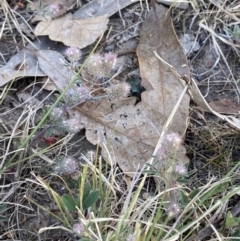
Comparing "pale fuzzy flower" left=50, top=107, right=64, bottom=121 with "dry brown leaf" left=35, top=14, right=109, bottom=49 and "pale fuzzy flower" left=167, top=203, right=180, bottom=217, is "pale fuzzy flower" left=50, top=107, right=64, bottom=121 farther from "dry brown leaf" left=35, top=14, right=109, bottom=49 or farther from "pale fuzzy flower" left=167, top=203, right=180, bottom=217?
"pale fuzzy flower" left=167, top=203, right=180, bottom=217

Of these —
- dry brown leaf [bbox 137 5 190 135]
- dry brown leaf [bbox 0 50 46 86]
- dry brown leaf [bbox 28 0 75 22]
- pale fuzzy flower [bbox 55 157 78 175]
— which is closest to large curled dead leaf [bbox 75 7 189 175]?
dry brown leaf [bbox 137 5 190 135]

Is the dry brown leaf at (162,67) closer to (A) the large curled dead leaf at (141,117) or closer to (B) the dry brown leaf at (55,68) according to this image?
(A) the large curled dead leaf at (141,117)

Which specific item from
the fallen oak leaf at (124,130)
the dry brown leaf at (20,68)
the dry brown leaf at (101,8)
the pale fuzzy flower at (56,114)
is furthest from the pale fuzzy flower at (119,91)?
the dry brown leaf at (101,8)

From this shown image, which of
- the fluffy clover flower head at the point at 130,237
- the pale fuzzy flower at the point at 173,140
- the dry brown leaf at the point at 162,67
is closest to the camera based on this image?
the fluffy clover flower head at the point at 130,237

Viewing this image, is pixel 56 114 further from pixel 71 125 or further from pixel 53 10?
pixel 53 10

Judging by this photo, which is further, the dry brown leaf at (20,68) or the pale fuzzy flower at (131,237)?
the dry brown leaf at (20,68)

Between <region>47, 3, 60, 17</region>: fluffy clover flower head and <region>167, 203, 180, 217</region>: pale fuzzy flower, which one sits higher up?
<region>47, 3, 60, 17</region>: fluffy clover flower head

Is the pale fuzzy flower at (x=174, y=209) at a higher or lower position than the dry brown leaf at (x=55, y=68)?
lower
